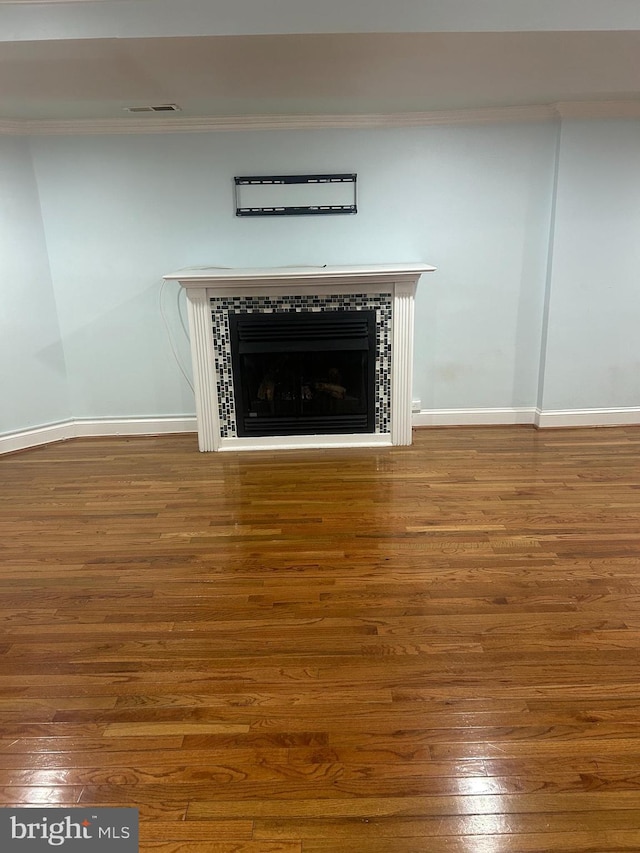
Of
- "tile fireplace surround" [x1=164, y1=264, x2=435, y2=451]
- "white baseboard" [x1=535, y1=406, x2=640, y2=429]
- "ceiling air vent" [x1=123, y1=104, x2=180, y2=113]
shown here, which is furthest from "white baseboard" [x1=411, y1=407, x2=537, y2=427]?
"ceiling air vent" [x1=123, y1=104, x2=180, y2=113]

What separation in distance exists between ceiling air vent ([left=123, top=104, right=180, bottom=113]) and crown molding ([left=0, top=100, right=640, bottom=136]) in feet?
0.67

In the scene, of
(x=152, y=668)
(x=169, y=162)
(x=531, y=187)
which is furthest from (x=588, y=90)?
(x=152, y=668)

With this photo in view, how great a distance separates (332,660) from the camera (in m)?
1.93

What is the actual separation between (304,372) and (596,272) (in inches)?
89.1

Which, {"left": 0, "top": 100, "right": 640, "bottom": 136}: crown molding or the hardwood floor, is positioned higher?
{"left": 0, "top": 100, "right": 640, "bottom": 136}: crown molding

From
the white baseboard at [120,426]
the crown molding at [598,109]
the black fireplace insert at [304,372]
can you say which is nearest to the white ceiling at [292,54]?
the crown molding at [598,109]

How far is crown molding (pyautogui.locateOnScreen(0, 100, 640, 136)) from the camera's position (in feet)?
12.4

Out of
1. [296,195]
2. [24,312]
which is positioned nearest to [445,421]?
[296,195]

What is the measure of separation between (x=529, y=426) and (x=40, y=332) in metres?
3.80

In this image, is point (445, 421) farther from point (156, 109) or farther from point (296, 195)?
point (156, 109)

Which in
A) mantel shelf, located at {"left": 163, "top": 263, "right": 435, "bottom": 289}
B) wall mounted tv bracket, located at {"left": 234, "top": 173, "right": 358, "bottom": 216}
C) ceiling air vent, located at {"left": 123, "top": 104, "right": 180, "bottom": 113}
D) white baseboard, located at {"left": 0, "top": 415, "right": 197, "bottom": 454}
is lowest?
white baseboard, located at {"left": 0, "top": 415, "right": 197, "bottom": 454}

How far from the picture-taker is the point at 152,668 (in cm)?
192

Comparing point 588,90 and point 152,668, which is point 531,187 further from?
point 152,668

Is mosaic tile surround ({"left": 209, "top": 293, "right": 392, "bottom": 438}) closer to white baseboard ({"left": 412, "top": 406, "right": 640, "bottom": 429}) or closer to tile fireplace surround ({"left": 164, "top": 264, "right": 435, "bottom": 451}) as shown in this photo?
tile fireplace surround ({"left": 164, "top": 264, "right": 435, "bottom": 451})
